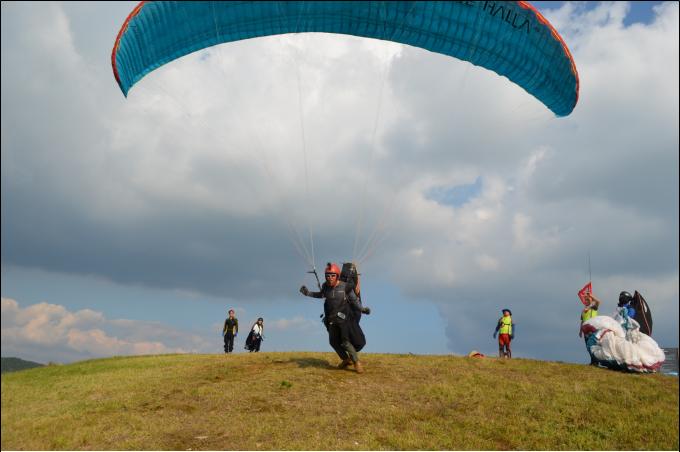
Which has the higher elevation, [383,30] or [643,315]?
[383,30]

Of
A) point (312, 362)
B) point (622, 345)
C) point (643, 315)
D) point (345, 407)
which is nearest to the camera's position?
point (345, 407)

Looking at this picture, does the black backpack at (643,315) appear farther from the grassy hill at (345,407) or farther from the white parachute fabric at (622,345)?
the grassy hill at (345,407)

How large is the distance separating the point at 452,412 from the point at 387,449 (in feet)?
8.39

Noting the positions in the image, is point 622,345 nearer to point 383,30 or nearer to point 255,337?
point 383,30

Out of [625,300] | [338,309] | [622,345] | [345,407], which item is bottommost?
[345,407]

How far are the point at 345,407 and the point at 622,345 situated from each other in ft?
29.3

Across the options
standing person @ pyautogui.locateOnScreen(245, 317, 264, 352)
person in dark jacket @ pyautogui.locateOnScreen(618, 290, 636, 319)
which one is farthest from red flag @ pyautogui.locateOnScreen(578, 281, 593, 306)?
standing person @ pyautogui.locateOnScreen(245, 317, 264, 352)

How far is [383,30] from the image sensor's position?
13.5 metres

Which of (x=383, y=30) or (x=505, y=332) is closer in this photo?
(x=383, y=30)

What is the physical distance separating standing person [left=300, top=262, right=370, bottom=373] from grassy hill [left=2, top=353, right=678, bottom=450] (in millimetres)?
610

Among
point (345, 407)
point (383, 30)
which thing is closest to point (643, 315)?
point (345, 407)

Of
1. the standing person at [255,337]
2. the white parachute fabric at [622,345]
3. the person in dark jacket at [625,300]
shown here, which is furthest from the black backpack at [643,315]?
the standing person at [255,337]

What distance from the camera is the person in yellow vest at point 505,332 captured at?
62.1ft

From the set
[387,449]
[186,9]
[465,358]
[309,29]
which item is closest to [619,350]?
[465,358]
